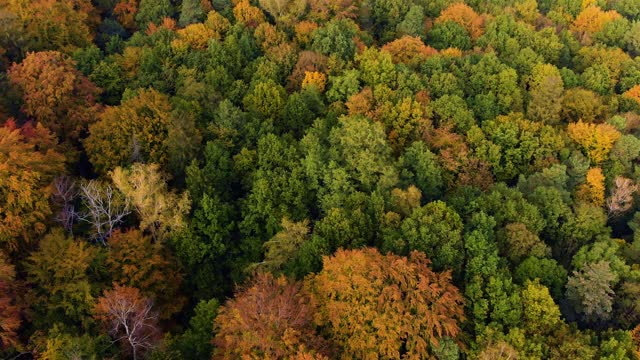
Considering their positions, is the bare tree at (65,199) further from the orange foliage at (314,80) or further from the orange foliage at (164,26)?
the orange foliage at (164,26)

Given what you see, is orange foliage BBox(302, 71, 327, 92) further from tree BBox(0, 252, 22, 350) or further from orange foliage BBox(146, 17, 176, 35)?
tree BBox(0, 252, 22, 350)

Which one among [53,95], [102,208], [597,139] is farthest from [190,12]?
[597,139]

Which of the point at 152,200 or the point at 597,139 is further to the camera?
the point at 597,139

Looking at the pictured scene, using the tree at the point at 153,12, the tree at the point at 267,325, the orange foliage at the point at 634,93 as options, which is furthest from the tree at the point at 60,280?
the orange foliage at the point at 634,93

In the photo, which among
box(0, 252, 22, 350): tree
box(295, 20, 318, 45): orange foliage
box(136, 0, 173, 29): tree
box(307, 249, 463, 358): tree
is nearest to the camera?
box(0, 252, 22, 350): tree

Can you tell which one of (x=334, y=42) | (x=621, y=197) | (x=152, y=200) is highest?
(x=334, y=42)

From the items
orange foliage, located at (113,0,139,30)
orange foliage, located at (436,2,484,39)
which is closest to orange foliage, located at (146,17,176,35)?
orange foliage, located at (113,0,139,30)

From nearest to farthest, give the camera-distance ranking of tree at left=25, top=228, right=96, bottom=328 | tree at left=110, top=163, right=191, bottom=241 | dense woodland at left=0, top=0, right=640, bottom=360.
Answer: dense woodland at left=0, top=0, right=640, bottom=360 < tree at left=25, top=228, right=96, bottom=328 < tree at left=110, top=163, right=191, bottom=241

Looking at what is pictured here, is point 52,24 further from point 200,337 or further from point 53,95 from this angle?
point 200,337
